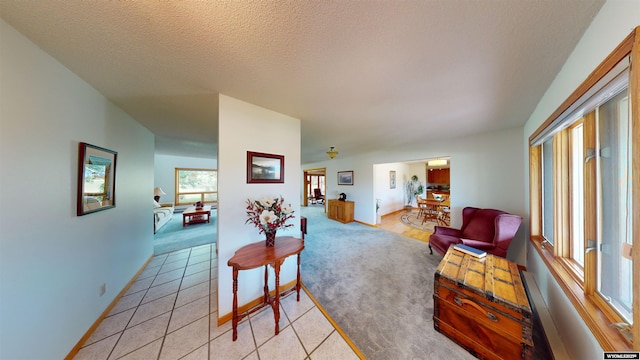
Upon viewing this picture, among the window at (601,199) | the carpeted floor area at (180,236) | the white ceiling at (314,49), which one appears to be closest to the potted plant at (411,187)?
the white ceiling at (314,49)

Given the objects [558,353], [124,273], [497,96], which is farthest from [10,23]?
[558,353]

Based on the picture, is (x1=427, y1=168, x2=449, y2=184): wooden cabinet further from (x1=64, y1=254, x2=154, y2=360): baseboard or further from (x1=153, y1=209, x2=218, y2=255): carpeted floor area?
(x1=64, y1=254, x2=154, y2=360): baseboard

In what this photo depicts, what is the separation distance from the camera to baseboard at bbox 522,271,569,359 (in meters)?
1.27

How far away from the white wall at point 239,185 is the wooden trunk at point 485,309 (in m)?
1.71

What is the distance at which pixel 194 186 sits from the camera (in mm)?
6973

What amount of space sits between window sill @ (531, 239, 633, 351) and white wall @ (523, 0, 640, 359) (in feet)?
0.25

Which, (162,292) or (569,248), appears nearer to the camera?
(569,248)

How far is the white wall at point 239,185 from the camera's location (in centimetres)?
173

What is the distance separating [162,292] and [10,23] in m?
2.52

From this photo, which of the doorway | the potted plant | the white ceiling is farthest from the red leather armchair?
the doorway

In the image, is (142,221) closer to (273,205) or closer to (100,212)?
(100,212)

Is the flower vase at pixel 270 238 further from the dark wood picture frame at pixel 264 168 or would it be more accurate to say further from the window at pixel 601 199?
the window at pixel 601 199

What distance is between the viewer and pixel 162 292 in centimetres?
208

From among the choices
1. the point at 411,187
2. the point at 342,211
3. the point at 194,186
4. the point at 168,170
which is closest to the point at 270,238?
the point at 342,211
